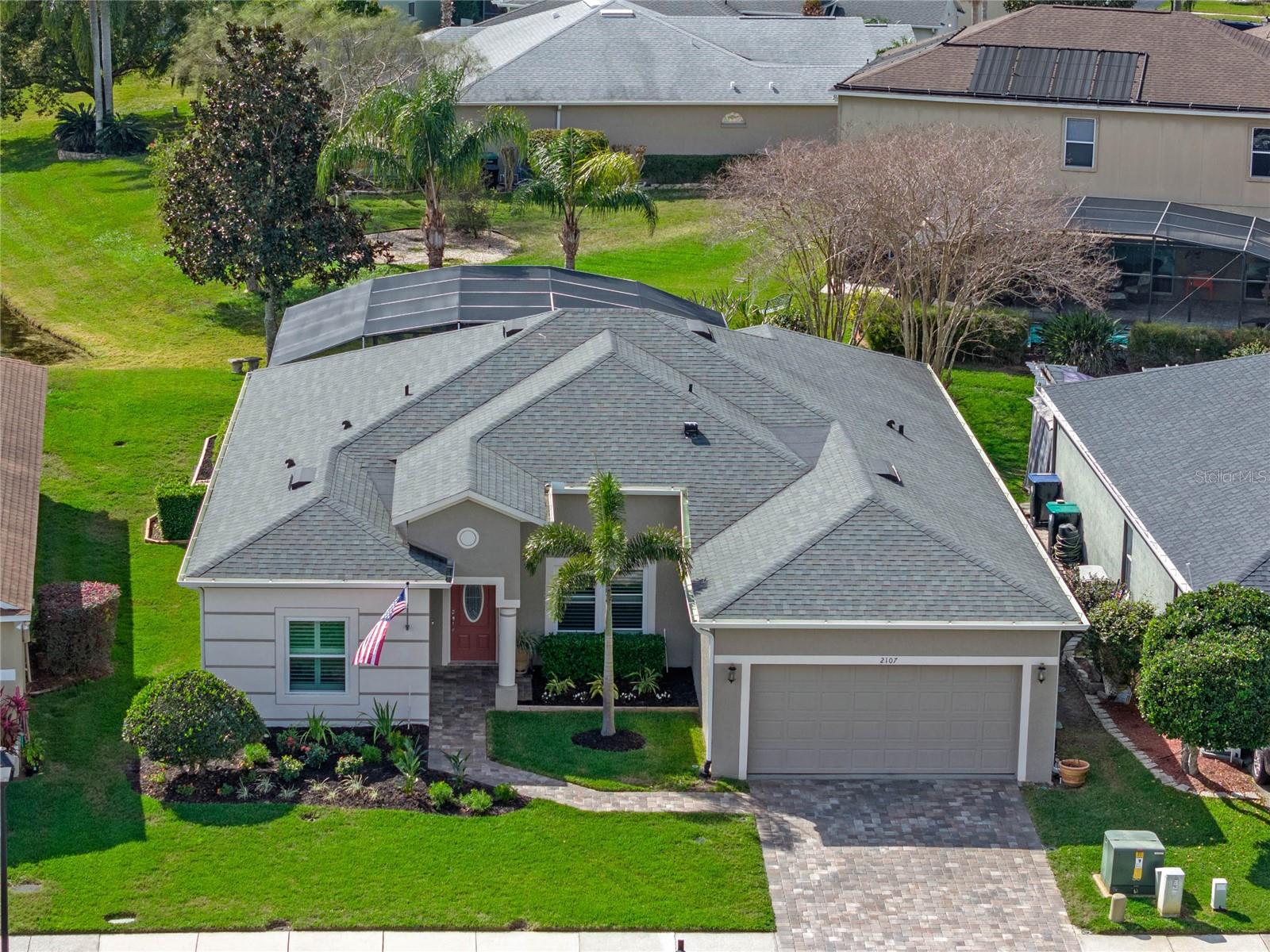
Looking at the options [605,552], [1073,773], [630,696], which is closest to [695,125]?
[630,696]

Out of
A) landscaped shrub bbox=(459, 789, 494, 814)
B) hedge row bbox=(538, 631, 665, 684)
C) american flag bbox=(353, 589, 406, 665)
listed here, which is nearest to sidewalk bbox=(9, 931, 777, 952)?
landscaped shrub bbox=(459, 789, 494, 814)

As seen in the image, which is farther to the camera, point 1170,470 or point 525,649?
point 1170,470

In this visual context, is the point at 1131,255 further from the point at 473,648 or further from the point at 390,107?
the point at 473,648

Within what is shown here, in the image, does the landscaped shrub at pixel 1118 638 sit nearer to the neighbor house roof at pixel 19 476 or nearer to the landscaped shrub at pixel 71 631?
the landscaped shrub at pixel 71 631

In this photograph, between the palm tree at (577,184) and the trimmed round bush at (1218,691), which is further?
the palm tree at (577,184)

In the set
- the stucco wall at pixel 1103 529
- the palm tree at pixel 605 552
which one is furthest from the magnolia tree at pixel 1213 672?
the palm tree at pixel 605 552

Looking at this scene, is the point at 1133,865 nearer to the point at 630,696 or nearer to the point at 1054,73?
the point at 630,696
